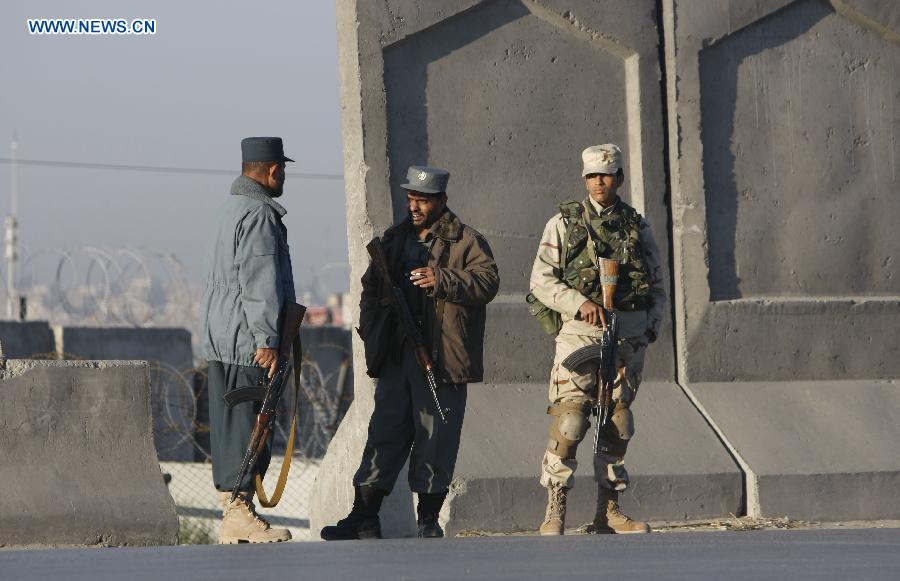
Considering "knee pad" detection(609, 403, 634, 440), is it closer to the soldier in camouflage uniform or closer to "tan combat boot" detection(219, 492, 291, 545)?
the soldier in camouflage uniform

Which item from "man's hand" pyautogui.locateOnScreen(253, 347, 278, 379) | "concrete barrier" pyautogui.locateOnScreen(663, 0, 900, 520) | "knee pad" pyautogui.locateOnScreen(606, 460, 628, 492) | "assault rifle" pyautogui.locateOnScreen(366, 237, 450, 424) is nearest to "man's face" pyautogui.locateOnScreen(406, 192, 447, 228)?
"assault rifle" pyautogui.locateOnScreen(366, 237, 450, 424)

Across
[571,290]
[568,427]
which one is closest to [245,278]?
[571,290]

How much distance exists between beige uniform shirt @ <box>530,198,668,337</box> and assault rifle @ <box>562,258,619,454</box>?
73 millimetres

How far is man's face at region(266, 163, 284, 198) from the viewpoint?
19.6 ft

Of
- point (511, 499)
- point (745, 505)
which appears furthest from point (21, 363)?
point (745, 505)

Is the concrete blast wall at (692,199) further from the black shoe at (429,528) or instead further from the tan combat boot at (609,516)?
the black shoe at (429,528)

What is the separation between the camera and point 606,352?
625cm

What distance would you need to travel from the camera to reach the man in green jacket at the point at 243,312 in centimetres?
574

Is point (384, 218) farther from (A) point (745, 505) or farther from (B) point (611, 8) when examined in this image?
(A) point (745, 505)

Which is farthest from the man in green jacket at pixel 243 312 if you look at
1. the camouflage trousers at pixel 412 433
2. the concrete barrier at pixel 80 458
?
the concrete barrier at pixel 80 458

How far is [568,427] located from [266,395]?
53.3 inches

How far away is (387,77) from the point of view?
25.1 feet

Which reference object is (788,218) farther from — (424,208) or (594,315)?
(424,208)

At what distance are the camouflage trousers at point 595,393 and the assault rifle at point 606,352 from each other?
0.04 m
